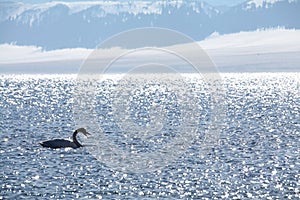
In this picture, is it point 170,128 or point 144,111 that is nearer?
point 170,128

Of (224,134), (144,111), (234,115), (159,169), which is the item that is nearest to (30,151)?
(159,169)

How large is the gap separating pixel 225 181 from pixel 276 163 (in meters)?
9.95

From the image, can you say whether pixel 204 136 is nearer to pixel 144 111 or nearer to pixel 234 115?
pixel 234 115

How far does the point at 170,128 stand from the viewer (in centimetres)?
10431

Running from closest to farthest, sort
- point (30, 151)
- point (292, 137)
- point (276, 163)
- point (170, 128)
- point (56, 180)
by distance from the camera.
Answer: point (56, 180), point (276, 163), point (30, 151), point (292, 137), point (170, 128)

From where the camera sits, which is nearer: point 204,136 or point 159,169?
point 159,169

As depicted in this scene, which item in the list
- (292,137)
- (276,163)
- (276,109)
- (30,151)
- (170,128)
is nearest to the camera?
(276,163)

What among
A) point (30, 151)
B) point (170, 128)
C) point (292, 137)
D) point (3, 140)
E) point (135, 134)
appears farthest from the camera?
point (170, 128)

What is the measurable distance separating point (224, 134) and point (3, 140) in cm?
2739

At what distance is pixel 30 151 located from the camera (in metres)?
73.8

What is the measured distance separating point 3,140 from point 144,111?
66.1 meters

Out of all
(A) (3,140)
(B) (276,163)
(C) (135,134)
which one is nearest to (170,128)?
(C) (135,134)

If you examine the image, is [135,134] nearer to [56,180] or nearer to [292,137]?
[292,137]

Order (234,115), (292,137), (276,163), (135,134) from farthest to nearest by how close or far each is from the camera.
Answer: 1. (234,115)
2. (135,134)
3. (292,137)
4. (276,163)
